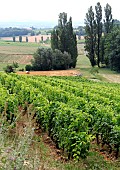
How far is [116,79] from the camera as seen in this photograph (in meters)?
54.1

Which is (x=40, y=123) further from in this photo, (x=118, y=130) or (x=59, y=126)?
(x=118, y=130)

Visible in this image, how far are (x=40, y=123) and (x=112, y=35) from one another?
2148 inches

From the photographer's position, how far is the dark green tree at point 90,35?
6869cm

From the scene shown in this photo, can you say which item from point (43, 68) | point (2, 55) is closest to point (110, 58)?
point (43, 68)

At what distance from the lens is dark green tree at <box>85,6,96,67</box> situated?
68.7 metres

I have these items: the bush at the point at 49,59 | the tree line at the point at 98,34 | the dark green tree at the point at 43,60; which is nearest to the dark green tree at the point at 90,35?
the tree line at the point at 98,34

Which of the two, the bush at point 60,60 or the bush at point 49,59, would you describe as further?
the bush at point 60,60

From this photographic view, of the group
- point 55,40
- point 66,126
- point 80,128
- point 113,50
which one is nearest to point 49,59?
point 55,40

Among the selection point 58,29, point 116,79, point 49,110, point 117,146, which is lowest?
point 116,79

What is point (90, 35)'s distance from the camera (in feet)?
226

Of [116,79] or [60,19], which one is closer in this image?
[116,79]

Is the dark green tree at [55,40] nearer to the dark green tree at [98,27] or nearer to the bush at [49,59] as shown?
the bush at [49,59]

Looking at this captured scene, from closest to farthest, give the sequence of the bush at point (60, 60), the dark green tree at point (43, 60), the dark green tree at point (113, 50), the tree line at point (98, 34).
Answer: the dark green tree at point (113, 50)
the dark green tree at point (43, 60)
the bush at point (60, 60)
the tree line at point (98, 34)

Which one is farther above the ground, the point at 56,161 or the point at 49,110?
the point at 49,110
